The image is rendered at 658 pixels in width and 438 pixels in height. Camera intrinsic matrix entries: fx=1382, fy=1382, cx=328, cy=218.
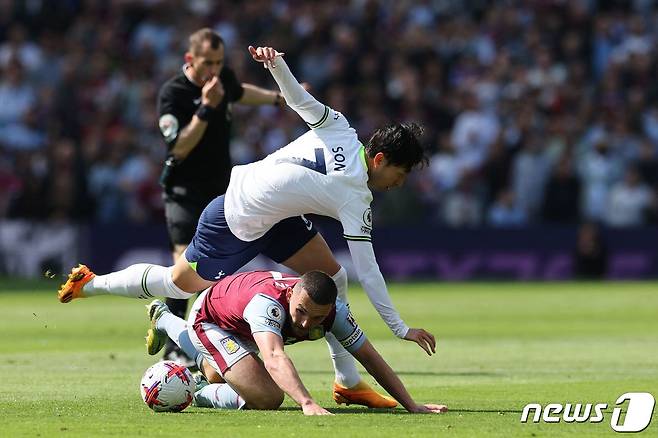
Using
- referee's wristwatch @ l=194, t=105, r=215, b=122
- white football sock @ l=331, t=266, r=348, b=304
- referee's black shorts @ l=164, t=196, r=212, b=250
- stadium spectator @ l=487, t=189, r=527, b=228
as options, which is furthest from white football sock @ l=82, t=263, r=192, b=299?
stadium spectator @ l=487, t=189, r=527, b=228

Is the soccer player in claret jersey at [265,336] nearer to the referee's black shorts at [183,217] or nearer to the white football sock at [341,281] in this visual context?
the white football sock at [341,281]

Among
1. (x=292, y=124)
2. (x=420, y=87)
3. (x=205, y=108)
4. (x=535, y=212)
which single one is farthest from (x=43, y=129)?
(x=205, y=108)

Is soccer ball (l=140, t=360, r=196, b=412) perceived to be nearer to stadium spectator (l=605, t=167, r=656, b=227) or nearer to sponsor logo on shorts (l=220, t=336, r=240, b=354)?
sponsor logo on shorts (l=220, t=336, r=240, b=354)

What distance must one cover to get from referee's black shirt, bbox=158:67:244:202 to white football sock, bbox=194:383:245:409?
3.15 meters

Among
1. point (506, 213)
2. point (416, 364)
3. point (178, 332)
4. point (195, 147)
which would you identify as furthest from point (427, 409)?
point (506, 213)

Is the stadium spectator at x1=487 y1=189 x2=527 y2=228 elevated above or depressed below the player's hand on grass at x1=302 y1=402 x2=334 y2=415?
below

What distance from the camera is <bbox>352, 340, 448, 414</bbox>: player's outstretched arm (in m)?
9.23

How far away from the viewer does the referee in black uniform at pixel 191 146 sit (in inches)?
494

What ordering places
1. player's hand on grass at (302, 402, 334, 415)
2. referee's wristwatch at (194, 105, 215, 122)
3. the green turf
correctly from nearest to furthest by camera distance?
the green turf
player's hand on grass at (302, 402, 334, 415)
referee's wristwatch at (194, 105, 215, 122)

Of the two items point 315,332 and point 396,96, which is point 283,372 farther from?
point 396,96

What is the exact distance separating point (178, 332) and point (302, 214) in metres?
1.28

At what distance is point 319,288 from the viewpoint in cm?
→ 896

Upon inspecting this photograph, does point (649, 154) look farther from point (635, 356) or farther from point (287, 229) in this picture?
point (287, 229)

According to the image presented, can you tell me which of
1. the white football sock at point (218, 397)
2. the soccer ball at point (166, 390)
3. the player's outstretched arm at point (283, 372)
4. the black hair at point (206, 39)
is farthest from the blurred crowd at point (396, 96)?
the player's outstretched arm at point (283, 372)
